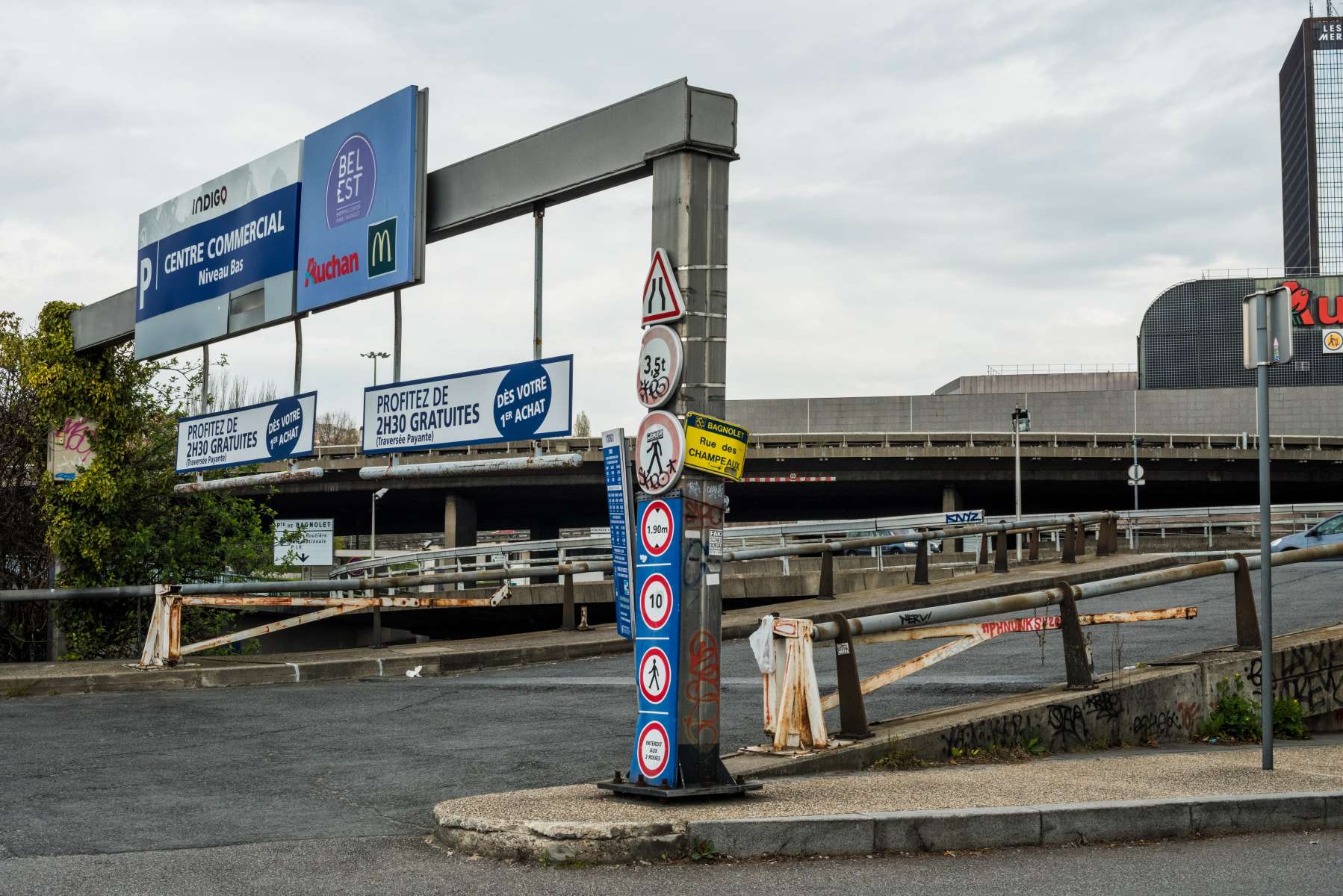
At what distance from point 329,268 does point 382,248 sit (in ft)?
3.69

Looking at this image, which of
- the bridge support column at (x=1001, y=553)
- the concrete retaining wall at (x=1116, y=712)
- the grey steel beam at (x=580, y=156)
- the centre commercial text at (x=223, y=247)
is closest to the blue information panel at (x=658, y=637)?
the concrete retaining wall at (x=1116, y=712)

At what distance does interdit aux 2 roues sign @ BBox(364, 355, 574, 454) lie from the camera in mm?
11492

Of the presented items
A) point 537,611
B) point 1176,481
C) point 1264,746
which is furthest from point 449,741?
point 1176,481

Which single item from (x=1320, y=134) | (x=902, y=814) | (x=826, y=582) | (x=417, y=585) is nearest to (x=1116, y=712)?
(x=902, y=814)

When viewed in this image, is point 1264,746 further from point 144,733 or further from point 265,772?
point 144,733

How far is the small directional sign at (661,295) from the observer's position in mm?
7727

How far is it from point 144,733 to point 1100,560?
58.5 feet

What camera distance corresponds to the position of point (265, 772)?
8852 mm

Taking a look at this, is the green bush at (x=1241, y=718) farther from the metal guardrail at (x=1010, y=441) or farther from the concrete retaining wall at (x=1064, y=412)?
the concrete retaining wall at (x=1064, y=412)

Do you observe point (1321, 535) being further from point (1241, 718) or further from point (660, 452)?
point (660, 452)

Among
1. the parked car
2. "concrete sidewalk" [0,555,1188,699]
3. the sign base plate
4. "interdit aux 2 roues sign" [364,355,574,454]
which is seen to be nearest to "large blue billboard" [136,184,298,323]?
"interdit aux 2 roues sign" [364,355,574,454]

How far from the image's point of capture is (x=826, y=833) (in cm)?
644

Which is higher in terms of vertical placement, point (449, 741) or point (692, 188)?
point (692, 188)

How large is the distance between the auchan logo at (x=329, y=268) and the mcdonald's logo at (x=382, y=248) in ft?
0.99
